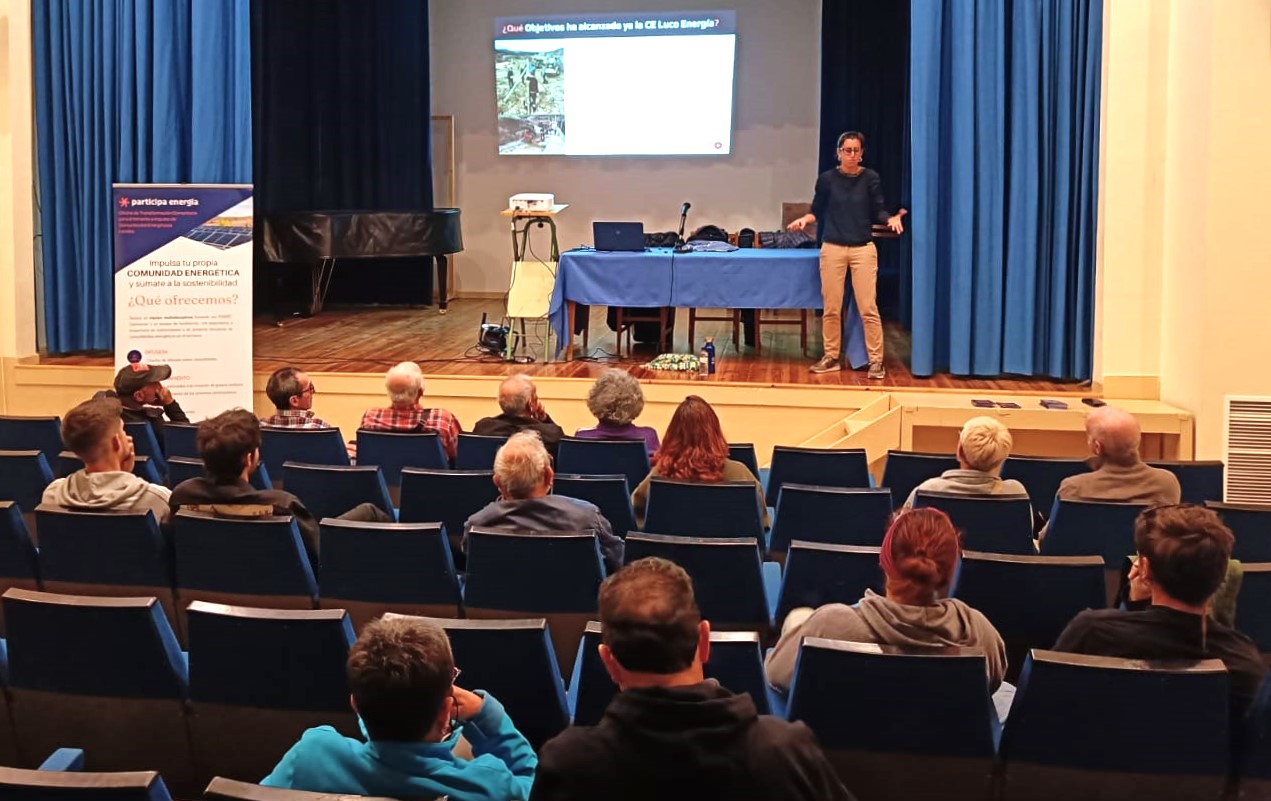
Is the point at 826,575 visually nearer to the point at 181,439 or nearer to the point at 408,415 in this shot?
the point at 408,415

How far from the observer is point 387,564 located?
130 inches

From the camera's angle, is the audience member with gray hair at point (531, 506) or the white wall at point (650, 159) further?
the white wall at point (650, 159)

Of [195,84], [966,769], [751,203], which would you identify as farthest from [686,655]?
[751,203]

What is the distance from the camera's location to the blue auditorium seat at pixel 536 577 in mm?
3215

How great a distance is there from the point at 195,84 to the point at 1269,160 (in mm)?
6581

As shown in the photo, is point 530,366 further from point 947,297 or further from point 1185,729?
point 1185,729

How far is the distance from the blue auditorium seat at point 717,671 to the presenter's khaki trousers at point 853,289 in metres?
5.37

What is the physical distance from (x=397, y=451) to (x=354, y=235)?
6.18 meters

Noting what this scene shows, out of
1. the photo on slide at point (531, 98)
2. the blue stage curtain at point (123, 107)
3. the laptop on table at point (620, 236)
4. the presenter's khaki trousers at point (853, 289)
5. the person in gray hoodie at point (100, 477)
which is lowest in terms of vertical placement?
the person in gray hoodie at point (100, 477)

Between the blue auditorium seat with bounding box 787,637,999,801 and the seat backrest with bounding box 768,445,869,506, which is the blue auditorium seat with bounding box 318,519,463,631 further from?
the seat backrest with bounding box 768,445,869,506

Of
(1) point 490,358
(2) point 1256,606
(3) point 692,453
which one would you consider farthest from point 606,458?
(1) point 490,358

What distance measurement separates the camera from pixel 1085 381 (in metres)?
7.56

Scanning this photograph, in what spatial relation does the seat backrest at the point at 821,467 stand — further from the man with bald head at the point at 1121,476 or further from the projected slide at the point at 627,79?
the projected slide at the point at 627,79

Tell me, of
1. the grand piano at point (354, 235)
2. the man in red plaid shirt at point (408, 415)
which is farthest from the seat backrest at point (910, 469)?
the grand piano at point (354, 235)
